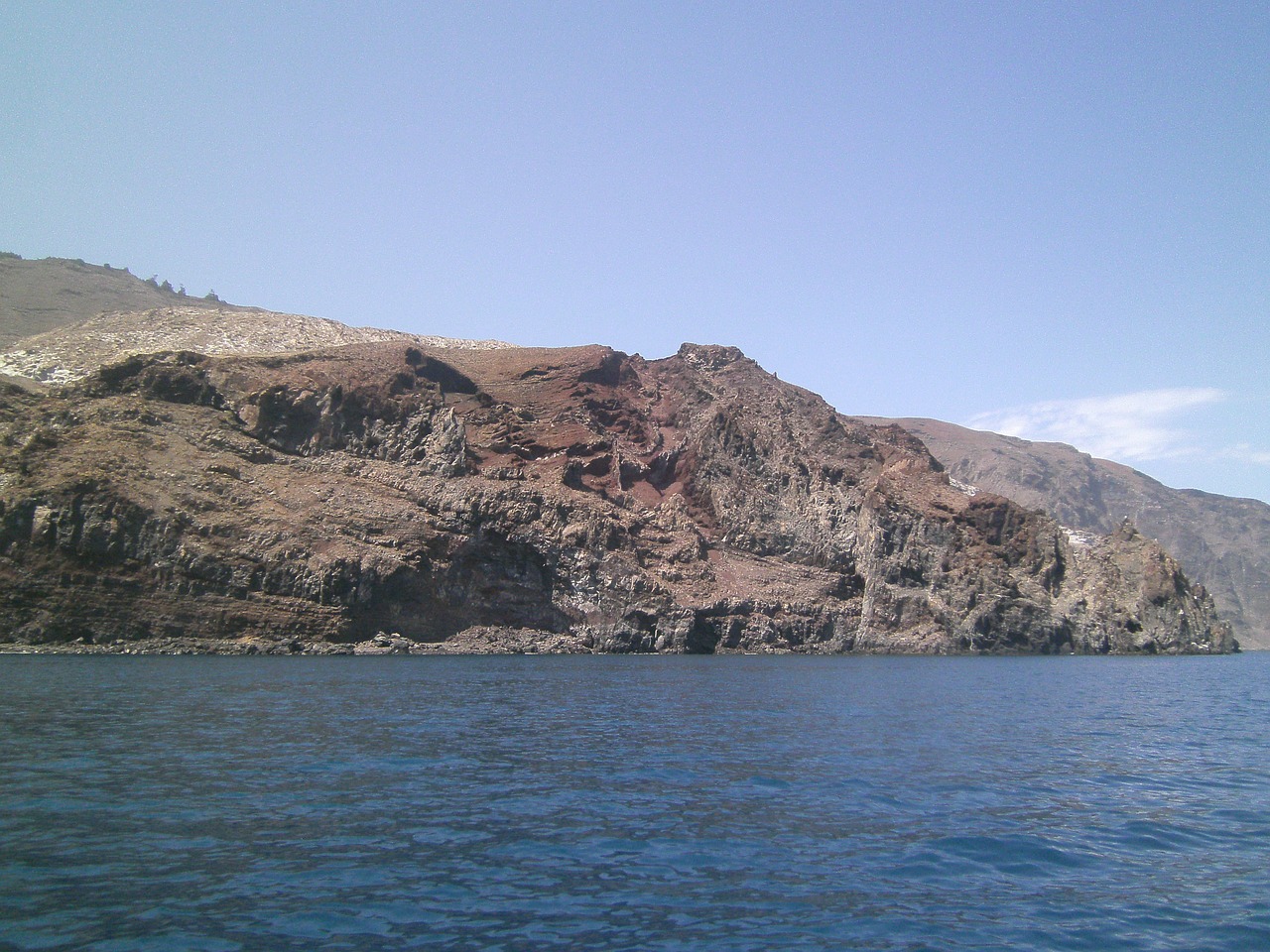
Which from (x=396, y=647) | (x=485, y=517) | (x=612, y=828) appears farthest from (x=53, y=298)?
(x=612, y=828)

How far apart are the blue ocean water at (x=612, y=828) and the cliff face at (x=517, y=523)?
32.4m

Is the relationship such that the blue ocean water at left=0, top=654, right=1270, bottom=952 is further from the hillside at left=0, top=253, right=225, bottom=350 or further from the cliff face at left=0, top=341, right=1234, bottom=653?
the hillside at left=0, top=253, right=225, bottom=350

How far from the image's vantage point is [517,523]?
265ft

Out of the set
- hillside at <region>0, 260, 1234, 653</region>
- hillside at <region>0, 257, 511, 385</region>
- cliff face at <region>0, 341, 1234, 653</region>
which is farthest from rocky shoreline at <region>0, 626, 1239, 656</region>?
hillside at <region>0, 257, 511, 385</region>

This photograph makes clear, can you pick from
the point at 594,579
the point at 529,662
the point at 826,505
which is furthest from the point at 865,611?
the point at 529,662

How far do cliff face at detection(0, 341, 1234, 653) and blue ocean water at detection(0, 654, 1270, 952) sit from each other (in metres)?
32.4

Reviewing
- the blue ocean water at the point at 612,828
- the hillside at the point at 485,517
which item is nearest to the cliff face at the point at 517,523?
the hillside at the point at 485,517

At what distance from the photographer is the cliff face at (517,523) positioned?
61.7 m

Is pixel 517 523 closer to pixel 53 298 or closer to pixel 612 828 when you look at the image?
pixel 612 828

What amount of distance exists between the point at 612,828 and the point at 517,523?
66.7 meters

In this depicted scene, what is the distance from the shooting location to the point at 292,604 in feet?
213

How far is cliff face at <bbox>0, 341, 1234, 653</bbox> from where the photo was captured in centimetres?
6166

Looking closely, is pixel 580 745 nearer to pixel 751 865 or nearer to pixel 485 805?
pixel 485 805

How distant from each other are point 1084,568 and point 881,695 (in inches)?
3405
